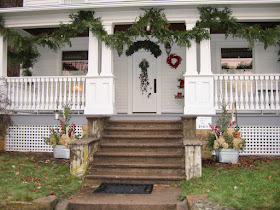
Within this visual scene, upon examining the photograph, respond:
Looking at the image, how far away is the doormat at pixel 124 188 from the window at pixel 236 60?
6138mm

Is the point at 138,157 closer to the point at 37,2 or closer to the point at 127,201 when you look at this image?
the point at 127,201

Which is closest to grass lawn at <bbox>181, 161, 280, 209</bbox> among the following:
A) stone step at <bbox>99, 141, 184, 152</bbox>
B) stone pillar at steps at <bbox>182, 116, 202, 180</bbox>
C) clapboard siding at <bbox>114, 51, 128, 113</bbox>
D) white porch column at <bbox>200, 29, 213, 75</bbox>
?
stone pillar at steps at <bbox>182, 116, 202, 180</bbox>

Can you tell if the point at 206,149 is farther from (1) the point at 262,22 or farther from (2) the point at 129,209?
(1) the point at 262,22

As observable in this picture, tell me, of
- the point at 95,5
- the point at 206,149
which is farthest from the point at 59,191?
the point at 95,5

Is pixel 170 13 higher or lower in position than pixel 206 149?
higher

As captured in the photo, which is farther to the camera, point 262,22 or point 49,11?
point 262,22

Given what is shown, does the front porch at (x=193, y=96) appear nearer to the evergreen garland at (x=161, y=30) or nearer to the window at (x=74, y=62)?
the evergreen garland at (x=161, y=30)

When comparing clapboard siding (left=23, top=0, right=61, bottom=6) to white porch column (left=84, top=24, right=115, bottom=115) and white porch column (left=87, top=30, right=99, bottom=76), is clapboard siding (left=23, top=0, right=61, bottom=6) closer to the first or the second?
white porch column (left=87, top=30, right=99, bottom=76)

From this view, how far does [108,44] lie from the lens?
753 cm

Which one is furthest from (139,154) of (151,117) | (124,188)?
(151,117)

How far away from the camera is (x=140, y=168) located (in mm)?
5512

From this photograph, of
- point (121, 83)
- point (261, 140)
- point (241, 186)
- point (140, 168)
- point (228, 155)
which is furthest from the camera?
point (121, 83)

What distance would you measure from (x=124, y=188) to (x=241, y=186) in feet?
6.56

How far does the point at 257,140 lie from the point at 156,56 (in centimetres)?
435
